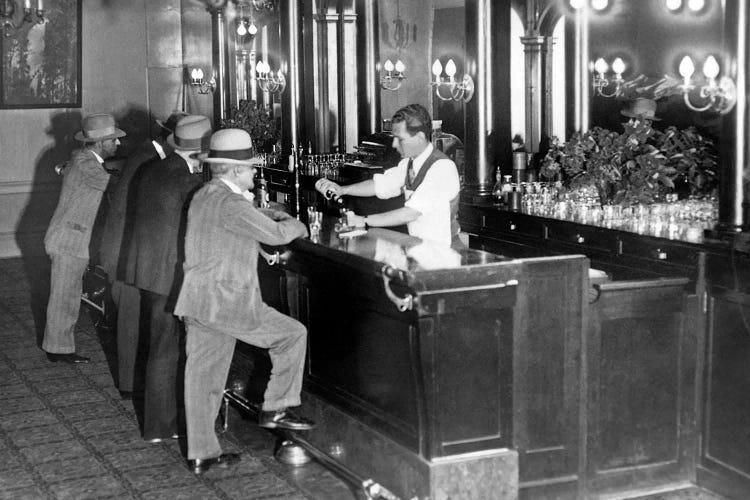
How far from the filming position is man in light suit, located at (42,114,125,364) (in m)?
7.69

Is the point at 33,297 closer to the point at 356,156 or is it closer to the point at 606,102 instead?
the point at 356,156

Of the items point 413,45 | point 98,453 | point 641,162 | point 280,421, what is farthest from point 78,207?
point 413,45

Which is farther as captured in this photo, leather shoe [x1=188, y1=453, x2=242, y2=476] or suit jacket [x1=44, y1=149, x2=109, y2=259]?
suit jacket [x1=44, y1=149, x2=109, y2=259]

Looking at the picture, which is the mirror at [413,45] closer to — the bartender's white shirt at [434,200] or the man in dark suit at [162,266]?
the bartender's white shirt at [434,200]

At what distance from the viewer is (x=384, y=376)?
203 inches

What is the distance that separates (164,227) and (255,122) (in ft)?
29.0

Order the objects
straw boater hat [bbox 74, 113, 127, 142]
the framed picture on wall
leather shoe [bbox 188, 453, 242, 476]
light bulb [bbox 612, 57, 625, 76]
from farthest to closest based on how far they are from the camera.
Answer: the framed picture on wall → light bulb [bbox 612, 57, 625, 76] → straw boater hat [bbox 74, 113, 127, 142] → leather shoe [bbox 188, 453, 242, 476]

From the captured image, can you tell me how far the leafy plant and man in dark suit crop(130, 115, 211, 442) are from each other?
28.1 ft

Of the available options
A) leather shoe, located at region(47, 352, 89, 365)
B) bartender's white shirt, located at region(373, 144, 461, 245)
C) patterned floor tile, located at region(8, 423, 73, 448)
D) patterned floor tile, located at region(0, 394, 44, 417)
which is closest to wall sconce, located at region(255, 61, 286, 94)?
leather shoe, located at region(47, 352, 89, 365)

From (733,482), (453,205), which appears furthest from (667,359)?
(453,205)

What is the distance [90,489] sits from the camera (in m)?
5.36

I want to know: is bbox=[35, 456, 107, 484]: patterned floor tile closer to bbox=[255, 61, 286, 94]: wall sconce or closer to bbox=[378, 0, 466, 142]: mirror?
bbox=[255, 61, 286, 94]: wall sconce

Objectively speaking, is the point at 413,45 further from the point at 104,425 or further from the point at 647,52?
the point at 104,425

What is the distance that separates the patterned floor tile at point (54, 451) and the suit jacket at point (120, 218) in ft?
3.62
